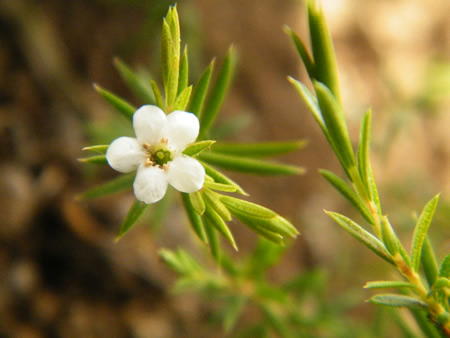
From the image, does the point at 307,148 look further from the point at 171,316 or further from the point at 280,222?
the point at 280,222

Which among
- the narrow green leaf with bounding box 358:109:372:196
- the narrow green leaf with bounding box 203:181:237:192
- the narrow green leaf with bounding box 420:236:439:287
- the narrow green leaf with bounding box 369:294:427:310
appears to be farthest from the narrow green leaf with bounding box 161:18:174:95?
the narrow green leaf with bounding box 420:236:439:287

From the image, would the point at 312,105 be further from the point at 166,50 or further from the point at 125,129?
the point at 125,129

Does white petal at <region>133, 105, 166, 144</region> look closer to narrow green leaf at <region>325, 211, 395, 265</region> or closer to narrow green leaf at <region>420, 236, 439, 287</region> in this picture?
narrow green leaf at <region>325, 211, 395, 265</region>

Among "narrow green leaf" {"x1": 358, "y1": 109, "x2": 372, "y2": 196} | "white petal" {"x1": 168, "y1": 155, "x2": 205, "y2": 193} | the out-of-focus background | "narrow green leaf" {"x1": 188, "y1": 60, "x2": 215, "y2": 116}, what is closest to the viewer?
"white petal" {"x1": 168, "y1": 155, "x2": 205, "y2": 193}

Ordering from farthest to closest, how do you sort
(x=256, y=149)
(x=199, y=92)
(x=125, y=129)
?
(x=125, y=129), (x=256, y=149), (x=199, y=92)

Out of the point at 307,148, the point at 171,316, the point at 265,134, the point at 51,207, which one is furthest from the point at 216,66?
the point at 171,316

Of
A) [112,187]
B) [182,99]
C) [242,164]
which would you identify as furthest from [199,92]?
[112,187]
